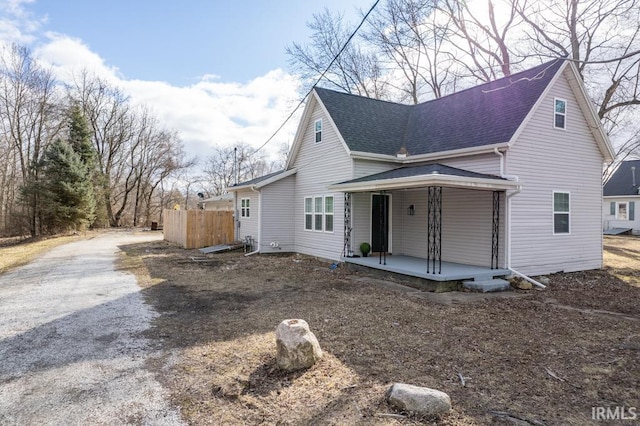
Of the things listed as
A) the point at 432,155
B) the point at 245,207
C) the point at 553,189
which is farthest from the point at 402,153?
the point at 245,207

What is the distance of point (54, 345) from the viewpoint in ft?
15.7

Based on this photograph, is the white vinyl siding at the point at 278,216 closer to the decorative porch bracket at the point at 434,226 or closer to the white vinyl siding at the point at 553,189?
the decorative porch bracket at the point at 434,226

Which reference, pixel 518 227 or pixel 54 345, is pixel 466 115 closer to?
pixel 518 227

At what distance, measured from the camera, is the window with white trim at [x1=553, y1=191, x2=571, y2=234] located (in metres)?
10.6

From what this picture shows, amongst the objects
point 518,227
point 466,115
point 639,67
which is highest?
point 639,67

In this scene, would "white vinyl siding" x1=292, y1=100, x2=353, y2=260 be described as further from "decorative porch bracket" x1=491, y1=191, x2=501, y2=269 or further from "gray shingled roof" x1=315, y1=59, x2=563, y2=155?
"decorative porch bracket" x1=491, y1=191, x2=501, y2=269

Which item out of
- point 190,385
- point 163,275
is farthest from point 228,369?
point 163,275

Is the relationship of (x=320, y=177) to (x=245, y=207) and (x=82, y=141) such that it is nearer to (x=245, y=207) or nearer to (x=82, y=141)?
(x=245, y=207)

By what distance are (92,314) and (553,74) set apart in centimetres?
1239

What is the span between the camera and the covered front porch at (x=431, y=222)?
29.2 ft

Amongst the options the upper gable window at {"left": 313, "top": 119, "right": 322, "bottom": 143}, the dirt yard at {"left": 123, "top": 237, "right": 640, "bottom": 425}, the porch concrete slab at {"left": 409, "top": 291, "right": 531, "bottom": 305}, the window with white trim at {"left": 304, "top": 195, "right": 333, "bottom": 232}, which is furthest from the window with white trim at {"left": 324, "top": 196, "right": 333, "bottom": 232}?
the porch concrete slab at {"left": 409, "top": 291, "right": 531, "bottom": 305}

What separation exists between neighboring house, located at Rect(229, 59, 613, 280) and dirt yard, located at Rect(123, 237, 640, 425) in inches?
75.5

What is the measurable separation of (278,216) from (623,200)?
29588 mm

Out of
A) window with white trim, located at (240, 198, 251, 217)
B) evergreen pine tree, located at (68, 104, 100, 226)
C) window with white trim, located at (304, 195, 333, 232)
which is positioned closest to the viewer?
window with white trim, located at (304, 195, 333, 232)
